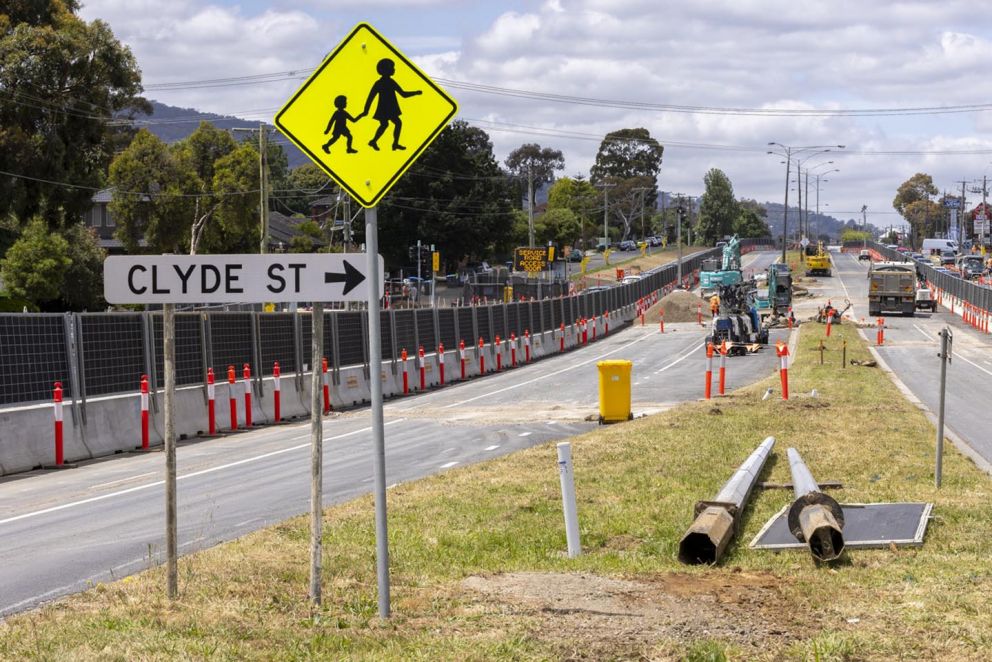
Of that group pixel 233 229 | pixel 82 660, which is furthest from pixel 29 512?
pixel 233 229

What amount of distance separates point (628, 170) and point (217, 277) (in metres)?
189

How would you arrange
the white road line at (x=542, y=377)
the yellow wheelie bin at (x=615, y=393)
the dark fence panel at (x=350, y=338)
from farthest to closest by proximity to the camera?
1. the dark fence panel at (x=350, y=338)
2. the white road line at (x=542, y=377)
3. the yellow wheelie bin at (x=615, y=393)

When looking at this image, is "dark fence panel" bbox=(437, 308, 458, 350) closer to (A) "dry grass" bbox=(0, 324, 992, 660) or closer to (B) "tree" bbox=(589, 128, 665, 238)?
(A) "dry grass" bbox=(0, 324, 992, 660)

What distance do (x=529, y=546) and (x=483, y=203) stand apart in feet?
318

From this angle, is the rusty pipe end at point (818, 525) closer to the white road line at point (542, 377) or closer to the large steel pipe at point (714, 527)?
the large steel pipe at point (714, 527)

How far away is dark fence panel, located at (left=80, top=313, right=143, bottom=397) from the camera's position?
20891 mm

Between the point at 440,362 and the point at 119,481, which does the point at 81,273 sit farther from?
the point at 119,481

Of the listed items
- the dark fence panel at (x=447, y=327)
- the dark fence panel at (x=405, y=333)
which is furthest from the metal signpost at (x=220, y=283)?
the dark fence panel at (x=447, y=327)

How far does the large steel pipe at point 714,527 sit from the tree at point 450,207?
90.2 m

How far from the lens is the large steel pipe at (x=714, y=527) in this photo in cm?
957

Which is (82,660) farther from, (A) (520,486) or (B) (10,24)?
(B) (10,24)

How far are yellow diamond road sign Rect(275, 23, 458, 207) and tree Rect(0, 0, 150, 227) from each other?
39.3 meters

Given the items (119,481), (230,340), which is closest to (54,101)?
(230,340)

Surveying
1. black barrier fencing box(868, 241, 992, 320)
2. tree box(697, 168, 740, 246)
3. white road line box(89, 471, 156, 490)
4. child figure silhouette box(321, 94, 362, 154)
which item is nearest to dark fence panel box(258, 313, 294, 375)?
Result: white road line box(89, 471, 156, 490)
